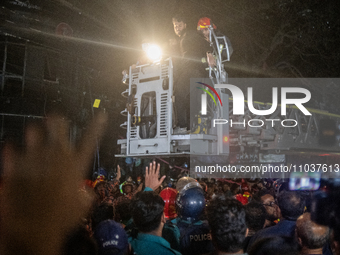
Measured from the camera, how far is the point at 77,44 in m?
9.95

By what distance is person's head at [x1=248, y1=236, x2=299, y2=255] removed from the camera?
2.75m

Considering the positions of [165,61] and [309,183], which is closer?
[165,61]

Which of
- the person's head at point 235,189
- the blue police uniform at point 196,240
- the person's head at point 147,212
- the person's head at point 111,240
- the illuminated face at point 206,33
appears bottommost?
the person's head at point 235,189

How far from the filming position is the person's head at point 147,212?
2.74 meters

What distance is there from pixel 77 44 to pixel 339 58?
10.9 metres

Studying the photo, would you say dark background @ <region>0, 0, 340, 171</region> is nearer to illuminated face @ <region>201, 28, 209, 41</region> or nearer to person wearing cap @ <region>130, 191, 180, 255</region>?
illuminated face @ <region>201, 28, 209, 41</region>

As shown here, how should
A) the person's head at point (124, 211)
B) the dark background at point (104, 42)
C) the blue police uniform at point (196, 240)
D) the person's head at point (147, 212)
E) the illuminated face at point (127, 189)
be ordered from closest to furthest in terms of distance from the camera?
1. the person's head at point (147, 212)
2. the blue police uniform at point (196, 240)
3. the person's head at point (124, 211)
4. the illuminated face at point (127, 189)
5. the dark background at point (104, 42)

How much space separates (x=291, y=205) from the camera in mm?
3238

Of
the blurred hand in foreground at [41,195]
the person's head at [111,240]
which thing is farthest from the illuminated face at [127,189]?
the person's head at [111,240]

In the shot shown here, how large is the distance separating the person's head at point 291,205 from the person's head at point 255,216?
0.30 meters

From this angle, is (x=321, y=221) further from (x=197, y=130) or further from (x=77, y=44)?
(x=77, y=44)

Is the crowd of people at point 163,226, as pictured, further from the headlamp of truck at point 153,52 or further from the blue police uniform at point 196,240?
the headlamp of truck at point 153,52

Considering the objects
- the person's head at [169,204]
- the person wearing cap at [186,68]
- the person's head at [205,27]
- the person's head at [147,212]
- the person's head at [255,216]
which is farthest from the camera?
the person's head at [205,27]

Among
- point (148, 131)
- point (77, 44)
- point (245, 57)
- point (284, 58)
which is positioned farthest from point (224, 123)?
point (284, 58)
